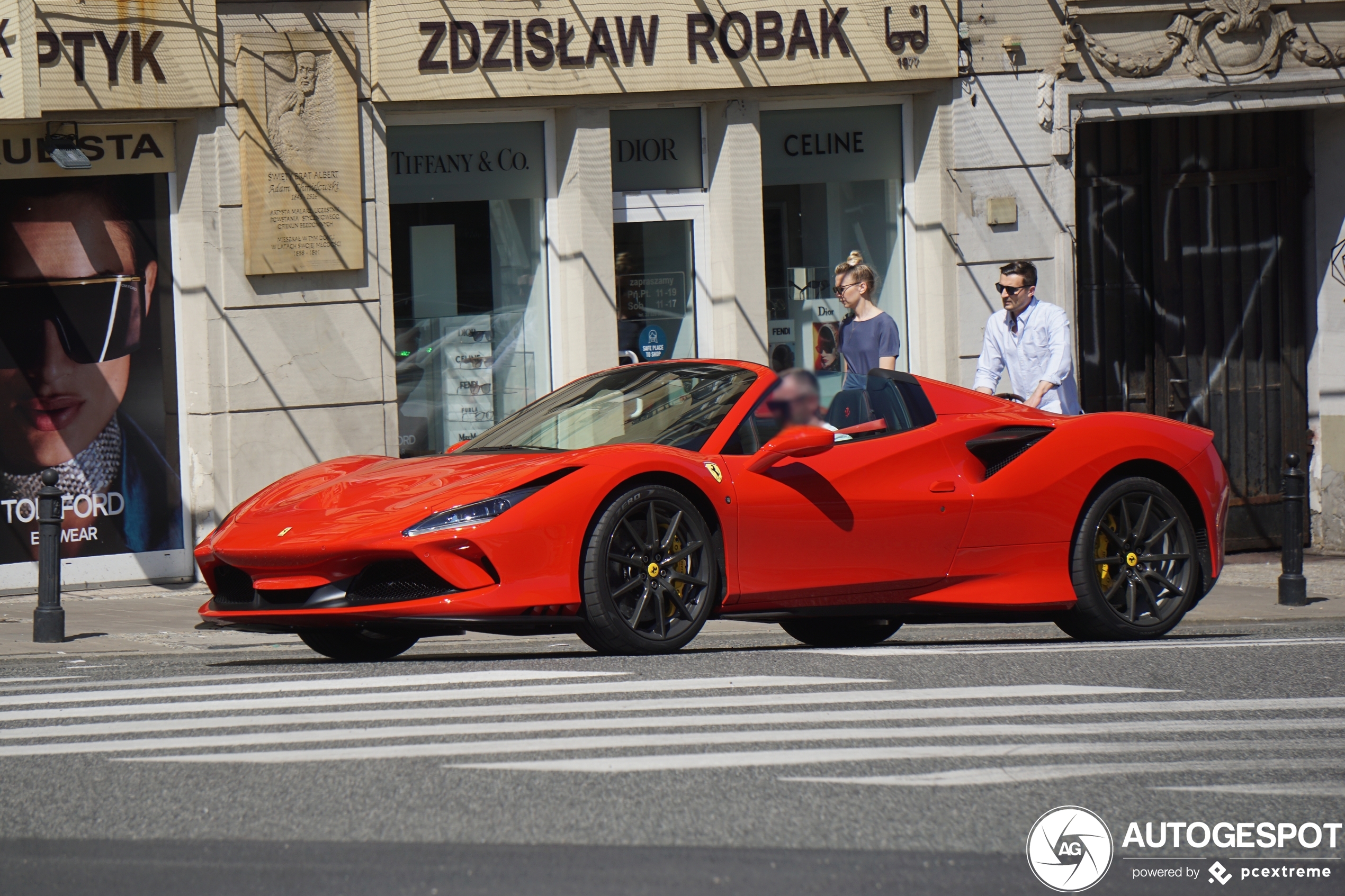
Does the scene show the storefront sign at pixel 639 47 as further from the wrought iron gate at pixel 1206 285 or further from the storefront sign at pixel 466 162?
the wrought iron gate at pixel 1206 285

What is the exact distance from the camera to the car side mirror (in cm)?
705

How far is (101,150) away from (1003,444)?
7.31 m

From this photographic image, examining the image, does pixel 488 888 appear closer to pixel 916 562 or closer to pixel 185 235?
pixel 916 562

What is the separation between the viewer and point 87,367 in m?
12.4

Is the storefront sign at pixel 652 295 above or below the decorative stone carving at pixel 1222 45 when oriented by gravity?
below

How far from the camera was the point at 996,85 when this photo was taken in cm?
1394

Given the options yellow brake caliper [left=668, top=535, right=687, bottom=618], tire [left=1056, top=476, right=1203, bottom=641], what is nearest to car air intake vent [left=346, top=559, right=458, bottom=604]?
yellow brake caliper [left=668, top=535, right=687, bottom=618]

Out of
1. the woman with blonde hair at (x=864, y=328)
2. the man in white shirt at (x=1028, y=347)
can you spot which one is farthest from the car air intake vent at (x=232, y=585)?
the man in white shirt at (x=1028, y=347)

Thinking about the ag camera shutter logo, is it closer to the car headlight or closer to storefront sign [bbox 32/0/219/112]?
the car headlight

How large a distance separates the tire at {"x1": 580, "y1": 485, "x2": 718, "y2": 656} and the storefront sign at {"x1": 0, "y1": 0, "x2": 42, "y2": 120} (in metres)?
6.85

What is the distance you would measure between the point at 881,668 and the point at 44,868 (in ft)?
11.5

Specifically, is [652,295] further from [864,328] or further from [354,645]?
[354,645]

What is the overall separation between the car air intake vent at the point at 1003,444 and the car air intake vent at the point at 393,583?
8.60ft

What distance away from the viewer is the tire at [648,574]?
6840 mm
